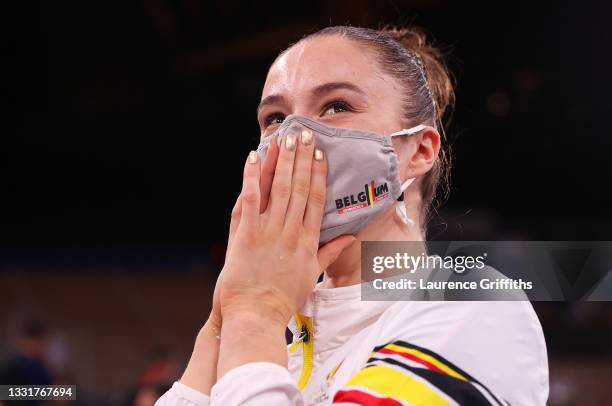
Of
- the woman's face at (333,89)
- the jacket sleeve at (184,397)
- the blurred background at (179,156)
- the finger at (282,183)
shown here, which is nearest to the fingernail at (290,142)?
the finger at (282,183)

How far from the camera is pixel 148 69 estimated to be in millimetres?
5438

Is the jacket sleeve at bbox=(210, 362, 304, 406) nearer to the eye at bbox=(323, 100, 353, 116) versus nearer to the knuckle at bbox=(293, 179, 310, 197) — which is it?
the knuckle at bbox=(293, 179, 310, 197)

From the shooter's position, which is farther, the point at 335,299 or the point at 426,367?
the point at 335,299

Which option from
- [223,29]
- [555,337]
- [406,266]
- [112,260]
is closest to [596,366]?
[555,337]

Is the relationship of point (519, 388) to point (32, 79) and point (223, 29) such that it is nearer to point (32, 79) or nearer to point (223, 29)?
point (223, 29)

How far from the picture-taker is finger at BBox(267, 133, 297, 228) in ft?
3.81

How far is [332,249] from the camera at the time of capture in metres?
1.27

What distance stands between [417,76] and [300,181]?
551mm

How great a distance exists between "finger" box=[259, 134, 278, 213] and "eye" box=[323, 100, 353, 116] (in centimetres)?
17

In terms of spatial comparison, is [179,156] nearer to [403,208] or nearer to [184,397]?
[403,208]

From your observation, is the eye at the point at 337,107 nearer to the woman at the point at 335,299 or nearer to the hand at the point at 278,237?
the woman at the point at 335,299

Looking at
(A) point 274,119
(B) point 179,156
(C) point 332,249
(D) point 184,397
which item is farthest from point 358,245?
(B) point 179,156

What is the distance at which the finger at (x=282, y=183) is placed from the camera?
1.16 metres

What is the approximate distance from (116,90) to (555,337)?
437cm
